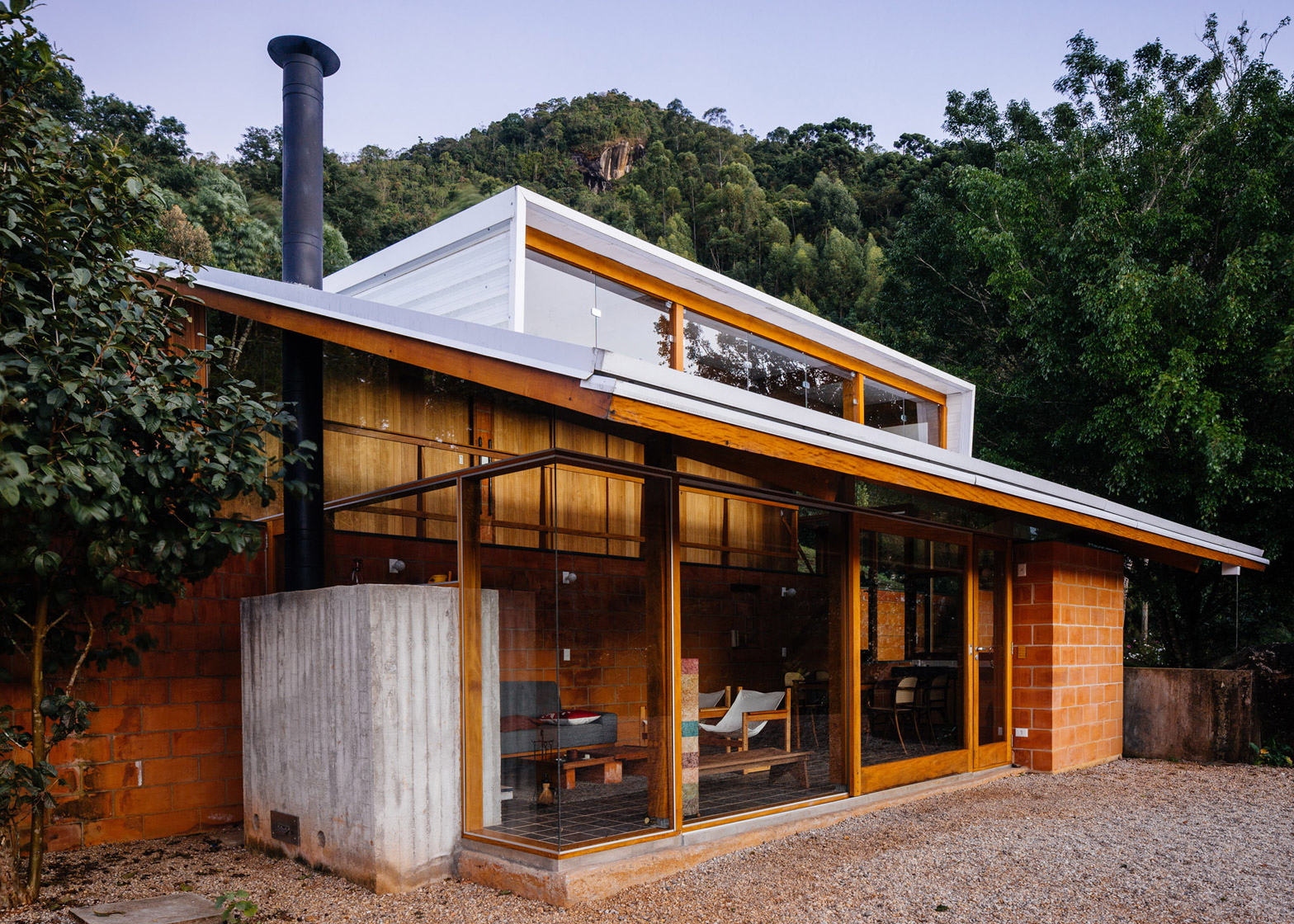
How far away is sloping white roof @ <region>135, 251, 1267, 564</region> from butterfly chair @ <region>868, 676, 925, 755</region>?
1680 millimetres

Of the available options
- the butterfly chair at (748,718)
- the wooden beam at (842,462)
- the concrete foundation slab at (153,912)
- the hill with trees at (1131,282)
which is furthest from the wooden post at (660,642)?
the hill with trees at (1131,282)

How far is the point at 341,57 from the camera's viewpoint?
674cm

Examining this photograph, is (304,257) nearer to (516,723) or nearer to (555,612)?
(555,612)

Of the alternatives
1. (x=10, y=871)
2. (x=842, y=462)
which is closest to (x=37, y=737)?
(x=10, y=871)

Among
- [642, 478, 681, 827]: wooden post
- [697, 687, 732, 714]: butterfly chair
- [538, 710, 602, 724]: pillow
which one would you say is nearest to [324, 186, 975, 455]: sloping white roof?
[642, 478, 681, 827]: wooden post

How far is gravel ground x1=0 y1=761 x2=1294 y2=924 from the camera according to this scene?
4520 millimetres

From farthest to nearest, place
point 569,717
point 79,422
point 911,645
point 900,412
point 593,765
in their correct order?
point 900,412 → point 911,645 → point 593,765 → point 569,717 → point 79,422

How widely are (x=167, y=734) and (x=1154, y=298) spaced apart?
12078mm

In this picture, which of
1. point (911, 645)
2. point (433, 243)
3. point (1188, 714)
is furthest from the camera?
point (1188, 714)

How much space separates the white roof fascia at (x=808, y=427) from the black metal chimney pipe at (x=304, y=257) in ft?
8.57

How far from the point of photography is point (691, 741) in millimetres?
5434

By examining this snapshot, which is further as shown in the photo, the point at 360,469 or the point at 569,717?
the point at 360,469

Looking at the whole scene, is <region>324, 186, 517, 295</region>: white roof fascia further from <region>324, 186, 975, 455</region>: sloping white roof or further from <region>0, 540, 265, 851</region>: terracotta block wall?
<region>0, 540, 265, 851</region>: terracotta block wall

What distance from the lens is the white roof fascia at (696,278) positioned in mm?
7613
